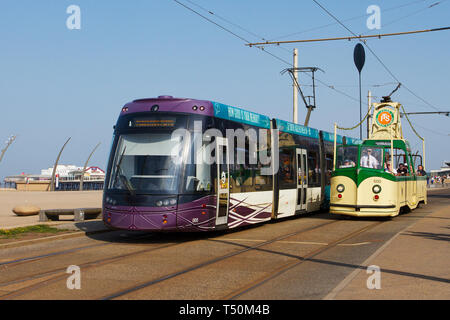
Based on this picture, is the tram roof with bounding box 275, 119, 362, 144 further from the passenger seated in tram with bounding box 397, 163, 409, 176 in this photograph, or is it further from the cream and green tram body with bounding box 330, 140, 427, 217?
the passenger seated in tram with bounding box 397, 163, 409, 176

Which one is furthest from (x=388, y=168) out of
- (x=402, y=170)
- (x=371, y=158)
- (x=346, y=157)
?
(x=402, y=170)

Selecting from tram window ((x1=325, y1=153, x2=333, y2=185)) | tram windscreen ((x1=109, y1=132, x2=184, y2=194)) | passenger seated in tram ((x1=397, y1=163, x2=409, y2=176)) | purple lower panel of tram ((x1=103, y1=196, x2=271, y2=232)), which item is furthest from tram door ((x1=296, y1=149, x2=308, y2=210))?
tram windscreen ((x1=109, y1=132, x2=184, y2=194))

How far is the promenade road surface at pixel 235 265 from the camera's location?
7.19 meters

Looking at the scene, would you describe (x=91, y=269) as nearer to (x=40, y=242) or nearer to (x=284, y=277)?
(x=284, y=277)

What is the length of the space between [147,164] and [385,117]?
42.0 feet

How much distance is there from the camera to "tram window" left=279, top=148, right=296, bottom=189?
17031 millimetres

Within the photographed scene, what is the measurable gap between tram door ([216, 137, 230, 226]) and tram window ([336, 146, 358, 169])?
611 centimetres

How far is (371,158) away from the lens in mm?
17875

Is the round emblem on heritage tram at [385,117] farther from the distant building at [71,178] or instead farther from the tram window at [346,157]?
the distant building at [71,178]

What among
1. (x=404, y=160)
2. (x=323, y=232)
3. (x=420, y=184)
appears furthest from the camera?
(x=420, y=184)

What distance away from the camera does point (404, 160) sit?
2008 cm

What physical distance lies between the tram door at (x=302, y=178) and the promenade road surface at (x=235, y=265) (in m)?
3.61
